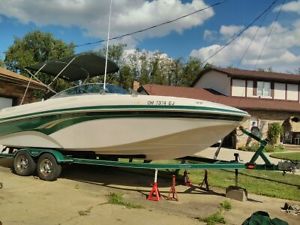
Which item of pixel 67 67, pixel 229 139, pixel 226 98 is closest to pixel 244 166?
pixel 67 67

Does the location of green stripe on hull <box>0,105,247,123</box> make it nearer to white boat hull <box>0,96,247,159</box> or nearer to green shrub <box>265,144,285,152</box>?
white boat hull <box>0,96,247,159</box>

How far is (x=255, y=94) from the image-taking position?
101ft

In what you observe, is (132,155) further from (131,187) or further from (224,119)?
(224,119)

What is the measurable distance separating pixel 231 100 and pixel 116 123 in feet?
67.8

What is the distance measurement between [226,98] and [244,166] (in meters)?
21.3

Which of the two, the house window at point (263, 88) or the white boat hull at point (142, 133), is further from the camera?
the house window at point (263, 88)

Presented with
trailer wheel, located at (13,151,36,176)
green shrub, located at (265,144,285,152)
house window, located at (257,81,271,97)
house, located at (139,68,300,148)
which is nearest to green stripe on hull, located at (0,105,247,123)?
trailer wheel, located at (13,151,36,176)

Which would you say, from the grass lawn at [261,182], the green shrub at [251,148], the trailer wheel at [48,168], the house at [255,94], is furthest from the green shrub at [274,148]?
the trailer wheel at [48,168]

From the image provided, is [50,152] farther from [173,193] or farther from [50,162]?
[173,193]

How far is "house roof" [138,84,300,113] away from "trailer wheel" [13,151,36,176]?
17.4m

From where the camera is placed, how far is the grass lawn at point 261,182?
10251 millimetres

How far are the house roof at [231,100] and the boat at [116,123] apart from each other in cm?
1721

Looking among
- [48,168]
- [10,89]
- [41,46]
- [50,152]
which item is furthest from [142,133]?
[41,46]

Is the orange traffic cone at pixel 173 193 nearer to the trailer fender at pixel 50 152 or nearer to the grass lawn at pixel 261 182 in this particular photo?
the grass lawn at pixel 261 182
